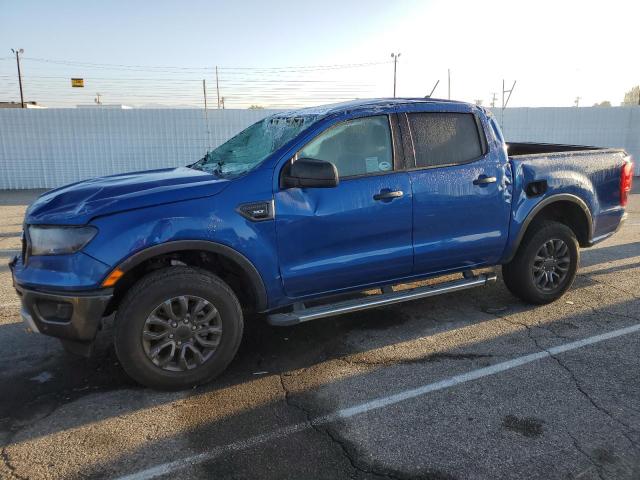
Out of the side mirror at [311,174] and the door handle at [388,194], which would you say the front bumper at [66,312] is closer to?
the side mirror at [311,174]

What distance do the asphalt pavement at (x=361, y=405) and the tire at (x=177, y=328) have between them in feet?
0.55

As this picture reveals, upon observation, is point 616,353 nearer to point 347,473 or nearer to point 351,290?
point 351,290

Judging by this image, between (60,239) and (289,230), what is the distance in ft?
→ 4.88

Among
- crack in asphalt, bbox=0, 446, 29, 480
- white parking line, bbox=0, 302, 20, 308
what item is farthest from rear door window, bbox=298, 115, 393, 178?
white parking line, bbox=0, 302, 20, 308

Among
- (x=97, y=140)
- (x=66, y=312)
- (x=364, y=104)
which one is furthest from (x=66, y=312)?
(x=97, y=140)

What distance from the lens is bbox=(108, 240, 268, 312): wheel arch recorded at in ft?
11.0

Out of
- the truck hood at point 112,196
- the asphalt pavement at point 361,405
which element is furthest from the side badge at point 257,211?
the asphalt pavement at point 361,405

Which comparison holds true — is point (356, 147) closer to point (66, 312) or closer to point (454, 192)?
point (454, 192)

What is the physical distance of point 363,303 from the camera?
4121mm

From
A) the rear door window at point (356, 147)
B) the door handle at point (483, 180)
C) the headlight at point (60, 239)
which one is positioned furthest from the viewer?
the door handle at point (483, 180)

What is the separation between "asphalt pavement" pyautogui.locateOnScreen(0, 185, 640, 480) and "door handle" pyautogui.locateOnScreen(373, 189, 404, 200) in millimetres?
1234

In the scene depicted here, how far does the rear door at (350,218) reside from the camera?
12.3 ft

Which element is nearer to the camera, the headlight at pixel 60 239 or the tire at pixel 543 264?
the headlight at pixel 60 239

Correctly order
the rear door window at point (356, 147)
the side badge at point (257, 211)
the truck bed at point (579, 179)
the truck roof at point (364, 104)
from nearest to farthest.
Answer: the side badge at point (257, 211) → the rear door window at point (356, 147) → the truck roof at point (364, 104) → the truck bed at point (579, 179)
